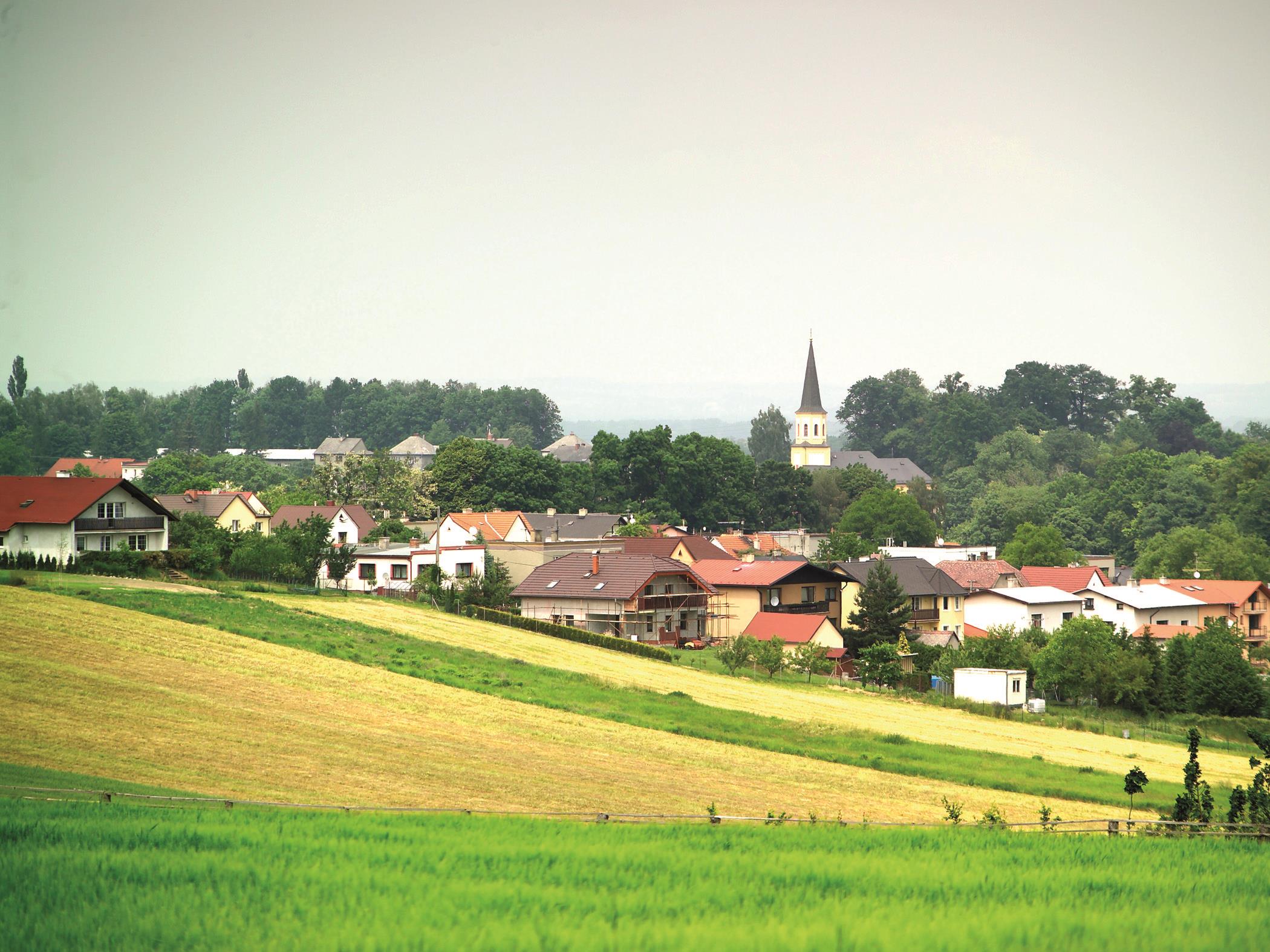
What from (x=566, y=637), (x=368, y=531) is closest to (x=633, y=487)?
(x=368, y=531)

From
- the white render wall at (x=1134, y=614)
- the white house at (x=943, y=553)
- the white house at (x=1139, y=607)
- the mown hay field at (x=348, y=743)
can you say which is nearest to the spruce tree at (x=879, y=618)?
the white house at (x=1139, y=607)

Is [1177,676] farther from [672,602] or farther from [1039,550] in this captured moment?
[1039,550]

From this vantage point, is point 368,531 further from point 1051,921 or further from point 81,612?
point 1051,921

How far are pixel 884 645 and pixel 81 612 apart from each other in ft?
106

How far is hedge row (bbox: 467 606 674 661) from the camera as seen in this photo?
174 feet

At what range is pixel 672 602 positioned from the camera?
62.0m

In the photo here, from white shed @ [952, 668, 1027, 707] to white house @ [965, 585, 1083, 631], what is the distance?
798 inches

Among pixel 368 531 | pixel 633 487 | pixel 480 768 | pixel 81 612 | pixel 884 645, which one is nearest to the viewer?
pixel 480 768

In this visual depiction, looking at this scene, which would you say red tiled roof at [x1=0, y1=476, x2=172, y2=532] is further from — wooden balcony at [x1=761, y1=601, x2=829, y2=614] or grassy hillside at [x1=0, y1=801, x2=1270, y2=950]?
grassy hillside at [x1=0, y1=801, x2=1270, y2=950]

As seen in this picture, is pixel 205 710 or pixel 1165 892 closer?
pixel 1165 892

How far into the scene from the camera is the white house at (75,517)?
54.5 metres

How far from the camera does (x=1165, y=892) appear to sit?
14.4 metres

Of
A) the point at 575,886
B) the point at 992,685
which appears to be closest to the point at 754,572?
the point at 992,685

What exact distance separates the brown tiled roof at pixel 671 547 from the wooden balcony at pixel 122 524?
1085 inches
